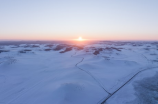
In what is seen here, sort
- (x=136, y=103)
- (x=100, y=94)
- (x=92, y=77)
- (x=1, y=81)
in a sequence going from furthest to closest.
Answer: (x=92, y=77) → (x=1, y=81) → (x=100, y=94) → (x=136, y=103)

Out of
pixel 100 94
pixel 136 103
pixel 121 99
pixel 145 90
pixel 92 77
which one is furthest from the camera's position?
pixel 92 77

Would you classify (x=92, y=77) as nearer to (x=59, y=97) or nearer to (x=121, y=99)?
(x=121, y=99)

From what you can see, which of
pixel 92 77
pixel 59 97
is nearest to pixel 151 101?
pixel 92 77

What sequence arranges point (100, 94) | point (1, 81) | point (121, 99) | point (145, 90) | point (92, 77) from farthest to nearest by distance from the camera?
point (92, 77), point (1, 81), point (145, 90), point (100, 94), point (121, 99)

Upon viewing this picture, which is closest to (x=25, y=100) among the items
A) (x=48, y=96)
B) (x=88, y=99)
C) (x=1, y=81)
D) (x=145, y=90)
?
(x=48, y=96)

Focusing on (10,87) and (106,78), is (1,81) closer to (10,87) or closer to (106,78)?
(10,87)

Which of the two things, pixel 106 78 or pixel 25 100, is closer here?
pixel 25 100

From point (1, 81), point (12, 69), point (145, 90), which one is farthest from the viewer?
point (12, 69)

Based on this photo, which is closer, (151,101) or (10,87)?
(151,101)

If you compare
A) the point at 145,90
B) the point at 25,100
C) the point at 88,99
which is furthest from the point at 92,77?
the point at 25,100
